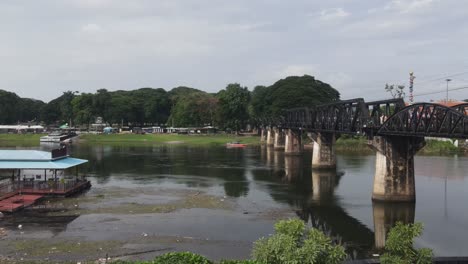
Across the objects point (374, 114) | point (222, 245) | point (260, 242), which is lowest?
point (222, 245)

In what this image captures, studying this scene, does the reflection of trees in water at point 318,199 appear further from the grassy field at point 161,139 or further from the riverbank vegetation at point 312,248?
the grassy field at point 161,139

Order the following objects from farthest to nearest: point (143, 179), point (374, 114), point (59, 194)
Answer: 1. point (143, 179)
2. point (374, 114)
3. point (59, 194)

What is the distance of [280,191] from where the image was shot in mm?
67750

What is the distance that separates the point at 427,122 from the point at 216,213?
Result: 2487 centimetres

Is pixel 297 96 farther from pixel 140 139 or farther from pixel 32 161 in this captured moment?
pixel 32 161

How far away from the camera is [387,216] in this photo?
50.9m

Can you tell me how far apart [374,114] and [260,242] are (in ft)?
161

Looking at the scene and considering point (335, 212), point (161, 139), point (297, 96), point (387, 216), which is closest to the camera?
point (387, 216)

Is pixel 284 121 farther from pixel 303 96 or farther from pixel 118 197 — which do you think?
pixel 118 197

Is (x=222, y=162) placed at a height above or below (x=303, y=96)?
below

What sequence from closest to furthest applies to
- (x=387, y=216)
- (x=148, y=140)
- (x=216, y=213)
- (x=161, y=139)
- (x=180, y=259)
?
(x=180, y=259), (x=216, y=213), (x=387, y=216), (x=148, y=140), (x=161, y=139)

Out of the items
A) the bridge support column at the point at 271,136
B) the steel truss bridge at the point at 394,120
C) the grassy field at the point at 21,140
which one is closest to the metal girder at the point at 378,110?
the steel truss bridge at the point at 394,120

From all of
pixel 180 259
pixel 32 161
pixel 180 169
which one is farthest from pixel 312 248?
pixel 180 169

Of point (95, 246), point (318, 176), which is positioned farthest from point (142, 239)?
point (318, 176)
